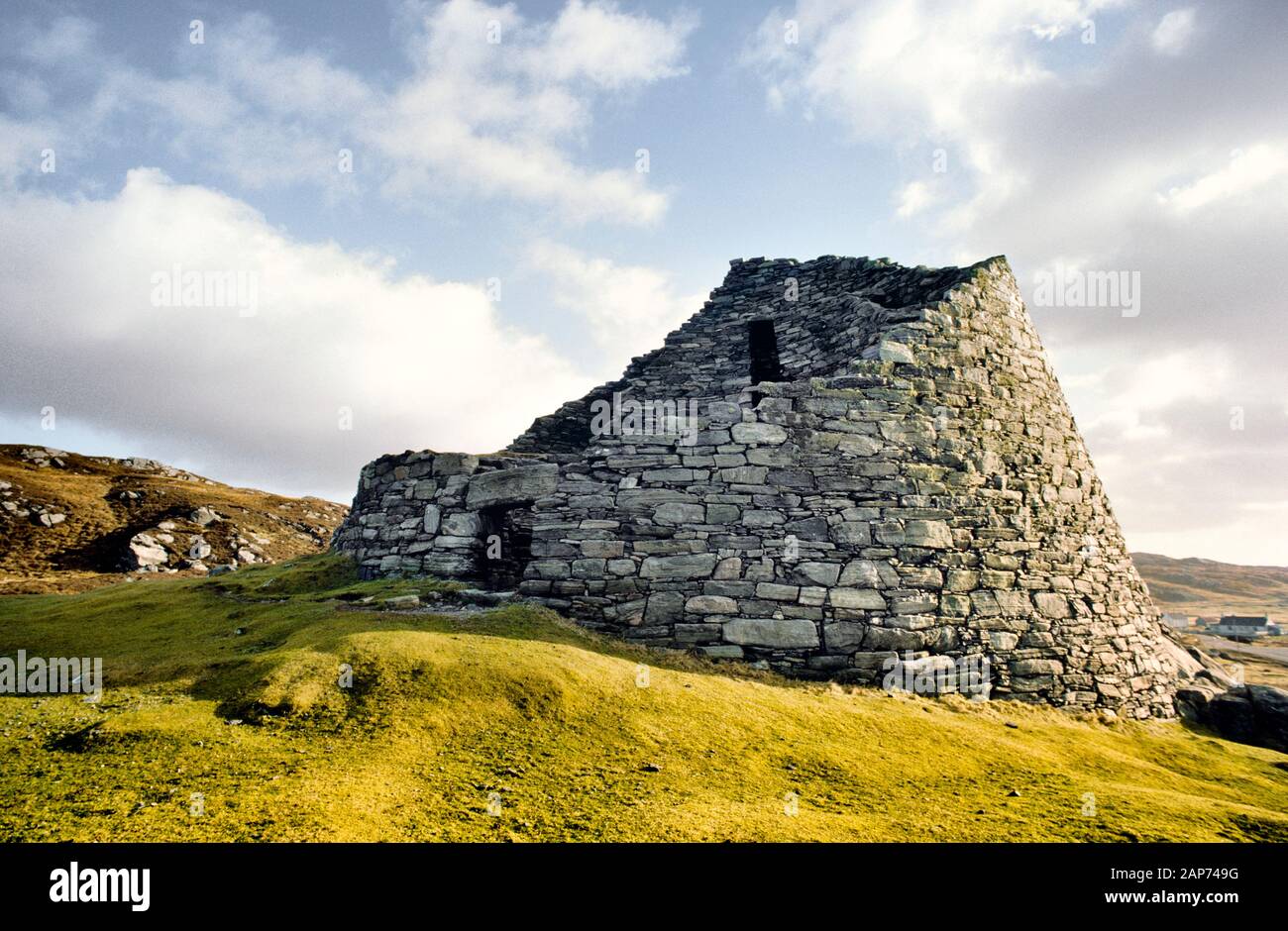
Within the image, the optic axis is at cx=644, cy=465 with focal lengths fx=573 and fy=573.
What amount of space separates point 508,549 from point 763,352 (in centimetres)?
872

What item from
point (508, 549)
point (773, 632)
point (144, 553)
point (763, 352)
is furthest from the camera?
→ point (144, 553)

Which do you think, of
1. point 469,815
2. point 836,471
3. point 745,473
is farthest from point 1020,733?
point 469,815

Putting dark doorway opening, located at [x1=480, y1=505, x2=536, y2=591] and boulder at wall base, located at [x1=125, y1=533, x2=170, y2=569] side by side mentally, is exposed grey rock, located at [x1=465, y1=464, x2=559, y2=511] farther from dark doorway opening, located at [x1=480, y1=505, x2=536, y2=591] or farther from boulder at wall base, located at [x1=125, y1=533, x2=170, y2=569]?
boulder at wall base, located at [x1=125, y1=533, x2=170, y2=569]

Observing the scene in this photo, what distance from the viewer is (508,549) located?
37.8 feet

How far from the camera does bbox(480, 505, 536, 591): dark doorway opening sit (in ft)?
37.2

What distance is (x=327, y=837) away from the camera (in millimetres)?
3576

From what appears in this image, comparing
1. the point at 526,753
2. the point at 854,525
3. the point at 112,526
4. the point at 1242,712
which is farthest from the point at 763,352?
the point at 112,526

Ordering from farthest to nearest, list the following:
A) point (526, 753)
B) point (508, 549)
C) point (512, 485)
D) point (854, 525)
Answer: point (508, 549) → point (512, 485) → point (854, 525) → point (526, 753)

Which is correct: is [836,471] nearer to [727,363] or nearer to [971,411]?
[971,411]

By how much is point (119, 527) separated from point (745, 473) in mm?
25149

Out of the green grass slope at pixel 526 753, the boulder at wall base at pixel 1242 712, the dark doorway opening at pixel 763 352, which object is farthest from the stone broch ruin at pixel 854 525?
the dark doorway opening at pixel 763 352

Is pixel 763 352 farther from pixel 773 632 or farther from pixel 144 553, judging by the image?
pixel 144 553

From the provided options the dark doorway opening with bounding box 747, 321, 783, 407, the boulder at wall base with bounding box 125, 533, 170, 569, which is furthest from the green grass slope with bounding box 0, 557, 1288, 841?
the boulder at wall base with bounding box 125, 533, 170, 569

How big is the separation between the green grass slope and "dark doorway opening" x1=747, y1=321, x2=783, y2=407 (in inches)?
338
